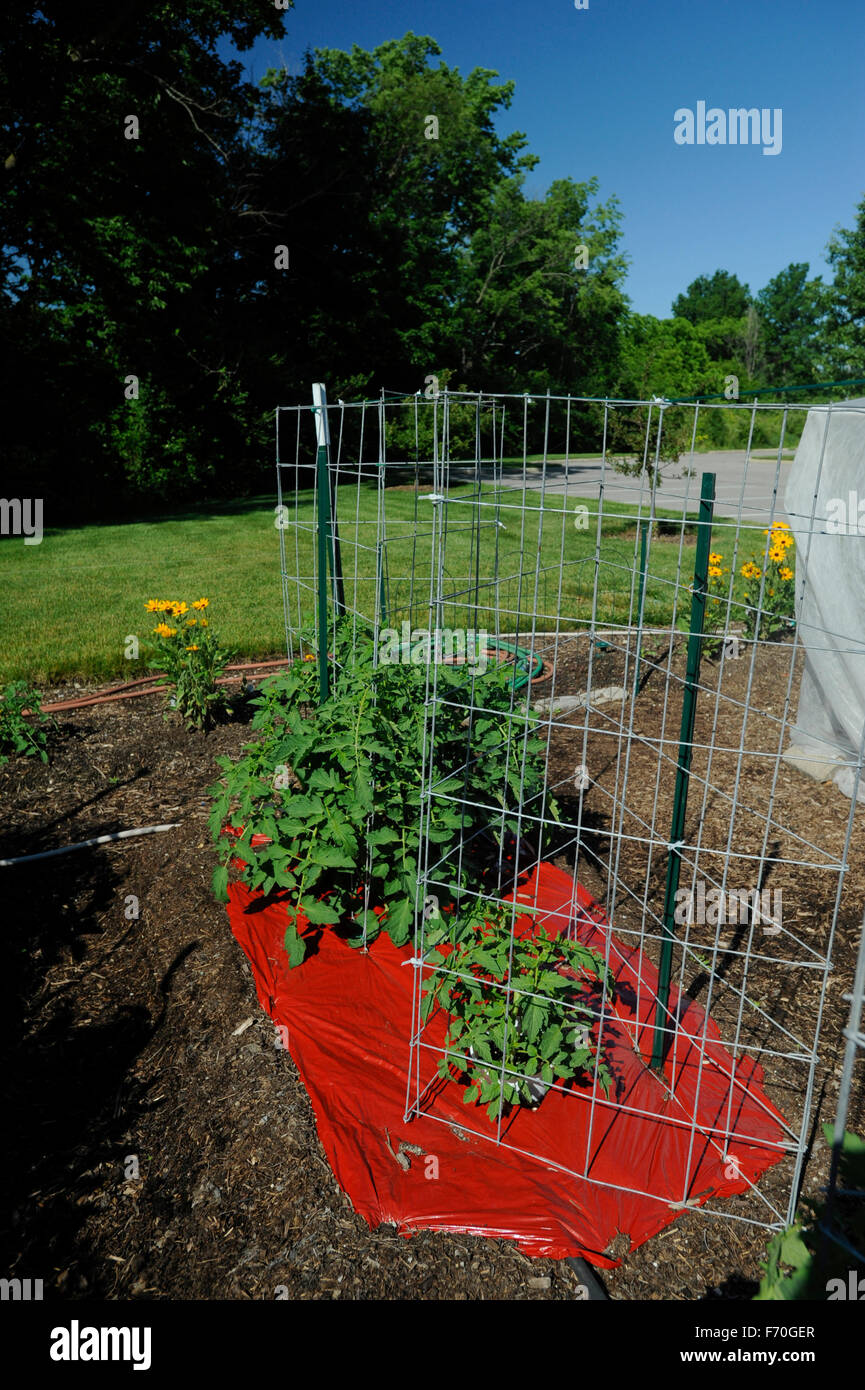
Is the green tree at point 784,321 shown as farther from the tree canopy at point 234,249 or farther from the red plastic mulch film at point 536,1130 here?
the red plastic mulch film at point 536,1130

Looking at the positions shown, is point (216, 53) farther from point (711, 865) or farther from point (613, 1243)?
point (613, 1243)

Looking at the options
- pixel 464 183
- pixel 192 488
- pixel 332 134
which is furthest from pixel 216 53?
pixel 464 183

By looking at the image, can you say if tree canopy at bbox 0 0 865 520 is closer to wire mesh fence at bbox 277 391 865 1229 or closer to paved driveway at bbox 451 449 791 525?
paved driveway at bbox 451 449 791 525

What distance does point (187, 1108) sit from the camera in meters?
2.56

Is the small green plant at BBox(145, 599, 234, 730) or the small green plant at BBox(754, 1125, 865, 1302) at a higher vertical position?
the small green plant at BBox(145, 599, 234, 730)

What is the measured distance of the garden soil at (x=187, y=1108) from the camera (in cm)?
206

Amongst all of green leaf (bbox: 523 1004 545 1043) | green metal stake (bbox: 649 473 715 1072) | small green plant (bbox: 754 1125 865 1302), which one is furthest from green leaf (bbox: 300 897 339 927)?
small green plant (bbox: 754 1125 865 1302)

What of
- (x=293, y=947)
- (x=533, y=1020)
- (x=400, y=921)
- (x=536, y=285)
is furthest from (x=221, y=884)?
(x=536, y=285)

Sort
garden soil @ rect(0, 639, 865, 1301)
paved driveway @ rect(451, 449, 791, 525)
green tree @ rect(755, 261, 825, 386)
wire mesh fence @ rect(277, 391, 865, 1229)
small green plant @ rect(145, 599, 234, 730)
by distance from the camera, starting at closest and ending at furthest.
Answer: garden soil @ rect(0, 639, 865, 1301) < wire mesh fence @ rect(277, 391, 865, 1229) < small green plant @ rect(145, 599, 234, 730) < paved driveway @ rect(451, 449, 791, 525) < green tree @ rect(755, 261, 825, 386)

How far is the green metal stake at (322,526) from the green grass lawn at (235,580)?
1109 mm

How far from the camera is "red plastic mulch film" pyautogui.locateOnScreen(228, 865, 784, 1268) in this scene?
221 cm

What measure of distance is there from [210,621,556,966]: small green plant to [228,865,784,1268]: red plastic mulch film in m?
0.31

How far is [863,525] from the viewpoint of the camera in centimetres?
411

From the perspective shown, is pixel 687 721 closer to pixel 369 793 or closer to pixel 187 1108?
pixel 369 793
